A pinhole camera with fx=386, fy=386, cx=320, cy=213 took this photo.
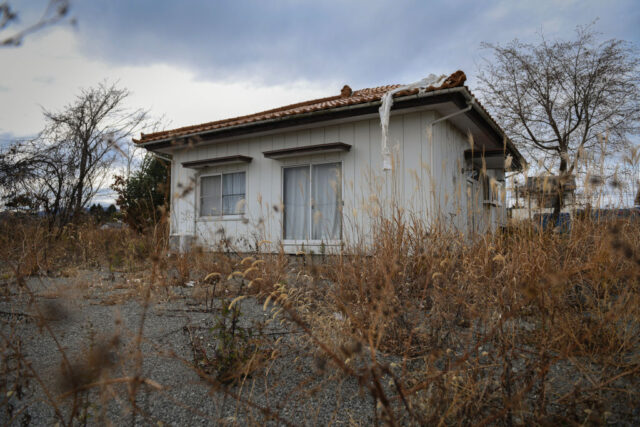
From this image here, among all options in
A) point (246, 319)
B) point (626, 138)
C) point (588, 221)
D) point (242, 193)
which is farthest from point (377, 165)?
point (626, 138)

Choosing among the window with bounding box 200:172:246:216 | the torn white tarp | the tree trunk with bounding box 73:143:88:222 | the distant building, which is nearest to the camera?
the distant building

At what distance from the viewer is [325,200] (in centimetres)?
606

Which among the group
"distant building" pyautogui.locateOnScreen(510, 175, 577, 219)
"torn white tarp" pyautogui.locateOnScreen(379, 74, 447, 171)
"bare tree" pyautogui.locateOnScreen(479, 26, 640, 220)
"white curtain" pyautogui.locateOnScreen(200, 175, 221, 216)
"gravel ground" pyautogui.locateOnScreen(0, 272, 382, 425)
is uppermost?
"bare tree" pyautogui.locateOnScreen(479, 26, 640, 220)

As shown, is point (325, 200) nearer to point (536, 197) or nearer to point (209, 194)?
point (209, 194)

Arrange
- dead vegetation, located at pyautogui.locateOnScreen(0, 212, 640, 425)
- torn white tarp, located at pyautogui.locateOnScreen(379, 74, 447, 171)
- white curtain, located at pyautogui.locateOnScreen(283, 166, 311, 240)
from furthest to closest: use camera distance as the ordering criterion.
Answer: white curtain, located at pyautogui.locateOnScreen(283, 166, 311, 240) → torn white tarp, located at pyautogui.locateOnScreen(379, 74, 447, 171) → dead vegetation, located at pyautogui.locateOnScreen(0, 212, 640, 425)

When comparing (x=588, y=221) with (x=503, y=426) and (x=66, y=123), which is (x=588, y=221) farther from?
(x=66, y=123)

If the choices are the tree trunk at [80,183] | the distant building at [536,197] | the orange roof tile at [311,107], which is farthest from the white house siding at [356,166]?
the tree trunk at [80,183]

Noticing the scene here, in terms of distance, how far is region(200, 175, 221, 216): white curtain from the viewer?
23.8 ft

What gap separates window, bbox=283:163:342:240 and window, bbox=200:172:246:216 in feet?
3.40

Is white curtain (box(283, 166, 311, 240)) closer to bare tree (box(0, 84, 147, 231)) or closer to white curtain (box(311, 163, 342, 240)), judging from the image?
white curtain (box(311, 163, 342, 240))

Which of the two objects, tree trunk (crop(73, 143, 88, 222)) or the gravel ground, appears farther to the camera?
tree trunk (crop(73, 143, 88, 222))

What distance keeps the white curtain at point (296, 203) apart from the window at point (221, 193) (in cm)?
98

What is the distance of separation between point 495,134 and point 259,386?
22.3ft

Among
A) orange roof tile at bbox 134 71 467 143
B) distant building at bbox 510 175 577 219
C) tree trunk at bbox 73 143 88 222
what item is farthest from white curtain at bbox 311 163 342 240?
tree trunk at bbox 73 143 88 222
